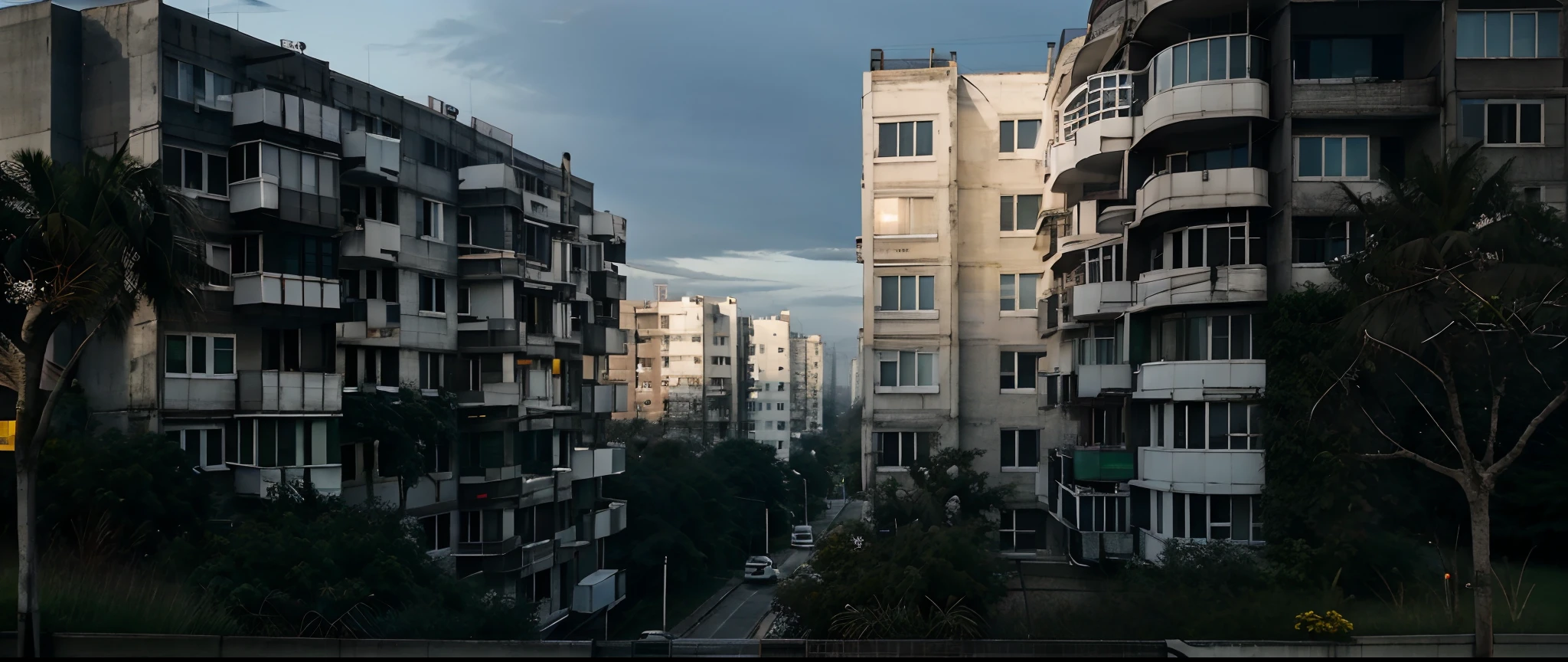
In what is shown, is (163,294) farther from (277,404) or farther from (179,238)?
(277,404)

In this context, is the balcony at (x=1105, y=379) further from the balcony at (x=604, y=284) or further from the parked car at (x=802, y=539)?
the parked car at (x=802, y=539)

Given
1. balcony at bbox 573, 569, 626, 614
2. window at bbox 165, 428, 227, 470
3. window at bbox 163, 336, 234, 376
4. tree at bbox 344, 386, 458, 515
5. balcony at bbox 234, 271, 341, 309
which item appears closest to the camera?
window at bbox 163, 336, 234, 376

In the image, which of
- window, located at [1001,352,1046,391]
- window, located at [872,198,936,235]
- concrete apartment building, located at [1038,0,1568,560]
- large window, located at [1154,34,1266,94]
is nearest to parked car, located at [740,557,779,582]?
window, located at [1001,352,1046,391]

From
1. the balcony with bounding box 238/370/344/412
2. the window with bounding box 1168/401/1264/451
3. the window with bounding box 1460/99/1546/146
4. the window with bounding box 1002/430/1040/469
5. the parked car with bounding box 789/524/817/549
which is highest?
the window with bounding box 1460/99/1546/146

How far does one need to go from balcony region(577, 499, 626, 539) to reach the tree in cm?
1224

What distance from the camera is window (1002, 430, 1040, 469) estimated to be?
40219mm

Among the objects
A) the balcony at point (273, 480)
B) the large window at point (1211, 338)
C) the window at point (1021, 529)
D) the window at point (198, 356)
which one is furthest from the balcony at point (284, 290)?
the large window at point (1211, 338)

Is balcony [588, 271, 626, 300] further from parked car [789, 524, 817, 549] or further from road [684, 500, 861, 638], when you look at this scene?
parked car [789, 524, 817, 549]

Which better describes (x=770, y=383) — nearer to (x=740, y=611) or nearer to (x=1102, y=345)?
(x=740, y=611)

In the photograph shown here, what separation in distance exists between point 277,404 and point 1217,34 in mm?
27564

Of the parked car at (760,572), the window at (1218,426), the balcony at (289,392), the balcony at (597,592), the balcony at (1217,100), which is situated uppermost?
the balcony at (1217,100)

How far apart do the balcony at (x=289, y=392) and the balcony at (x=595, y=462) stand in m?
16.2

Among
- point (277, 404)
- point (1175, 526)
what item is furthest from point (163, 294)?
point (1175, 526)

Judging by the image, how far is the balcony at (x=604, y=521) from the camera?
49250 millimetres
